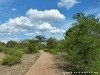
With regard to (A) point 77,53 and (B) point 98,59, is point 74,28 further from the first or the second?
(B) point 98,59

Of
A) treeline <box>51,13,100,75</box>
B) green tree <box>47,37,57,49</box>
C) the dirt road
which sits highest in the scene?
green tree <box>47,37,57,49</box>

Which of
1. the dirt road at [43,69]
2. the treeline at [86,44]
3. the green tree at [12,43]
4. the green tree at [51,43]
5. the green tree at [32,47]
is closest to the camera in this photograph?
the treeline at [86,44]

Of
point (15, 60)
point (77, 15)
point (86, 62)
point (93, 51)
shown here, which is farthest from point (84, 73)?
point (15, 60)

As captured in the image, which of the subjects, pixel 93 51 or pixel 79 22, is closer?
pixel 93 51

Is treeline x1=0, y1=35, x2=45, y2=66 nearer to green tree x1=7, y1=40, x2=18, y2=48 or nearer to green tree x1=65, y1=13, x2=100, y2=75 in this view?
green tree x1=7, y1=40, x2=18, y2=48

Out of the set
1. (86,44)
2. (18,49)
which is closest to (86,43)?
(86,44)

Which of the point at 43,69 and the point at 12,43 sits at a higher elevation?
the point at 12,43

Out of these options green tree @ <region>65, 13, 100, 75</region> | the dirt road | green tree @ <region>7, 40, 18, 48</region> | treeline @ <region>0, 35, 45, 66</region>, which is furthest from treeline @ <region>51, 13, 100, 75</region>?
green tree @ <region>7, 40, 18, 48</region>

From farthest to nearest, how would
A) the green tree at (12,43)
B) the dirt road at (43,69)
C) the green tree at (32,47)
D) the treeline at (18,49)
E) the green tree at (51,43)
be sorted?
the green tree at (12,43) < the green tree at (51,43) < the green tree at (32,47) < the treeline at (18,49) < the dirt road at (43,69)

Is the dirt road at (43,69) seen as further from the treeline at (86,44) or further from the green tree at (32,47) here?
the green tree at (32,47)

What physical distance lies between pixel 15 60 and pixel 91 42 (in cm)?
1307

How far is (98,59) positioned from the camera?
51.8 feet

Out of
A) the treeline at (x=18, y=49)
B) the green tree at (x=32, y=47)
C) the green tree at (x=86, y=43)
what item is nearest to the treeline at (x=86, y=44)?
the green tree at (x=86, y=43)

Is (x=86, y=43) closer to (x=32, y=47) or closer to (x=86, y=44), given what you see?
Answer: (x=86, y=44)
